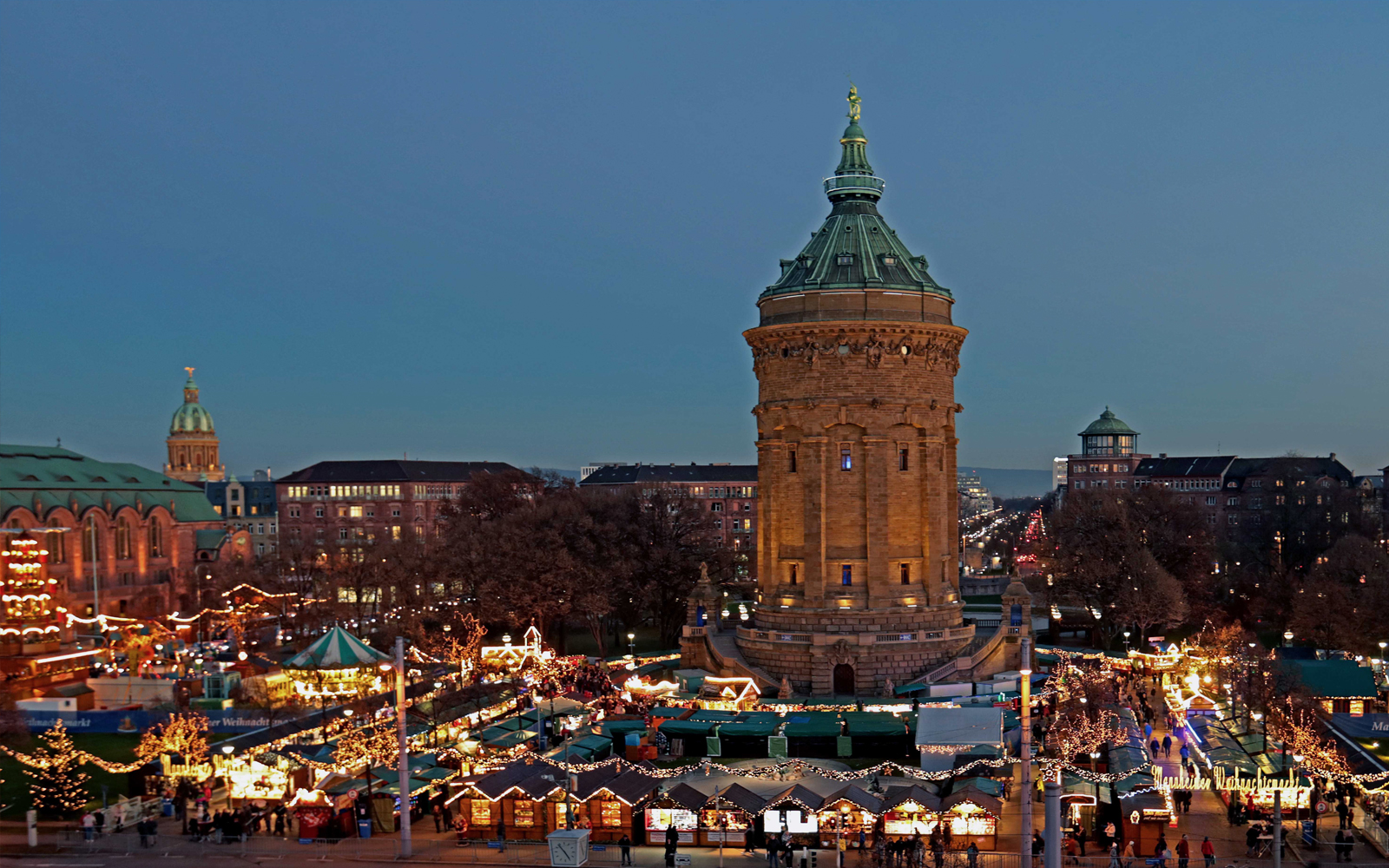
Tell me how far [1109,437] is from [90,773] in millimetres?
143588

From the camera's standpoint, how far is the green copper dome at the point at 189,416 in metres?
190

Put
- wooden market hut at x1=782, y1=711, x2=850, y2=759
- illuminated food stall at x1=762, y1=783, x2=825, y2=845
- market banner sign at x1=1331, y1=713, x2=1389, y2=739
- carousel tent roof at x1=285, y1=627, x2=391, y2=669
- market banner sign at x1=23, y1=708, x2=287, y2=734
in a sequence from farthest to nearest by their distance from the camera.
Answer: market banner sign at x1=23, y1=708, x2=287, y2=734 < carousel tent roof at x1=285, y1=627, x2=391, y2=669 < market banner sign at x1=1331, y1=713, x2=1389, y2=739 < wooden market hut at x1=782, y1=711, x2=850, y2=759 < illuminated food stall at x1=762, y1=783, x2=825, y2=845

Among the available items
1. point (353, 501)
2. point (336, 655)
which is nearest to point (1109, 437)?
point (353, 501)

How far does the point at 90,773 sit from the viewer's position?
48.1m

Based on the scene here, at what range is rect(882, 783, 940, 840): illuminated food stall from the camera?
1430 inches

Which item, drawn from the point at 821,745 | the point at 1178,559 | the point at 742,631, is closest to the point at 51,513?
the point at 742,631

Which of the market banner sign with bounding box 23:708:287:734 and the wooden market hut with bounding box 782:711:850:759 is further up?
the wooden market hut with bounding box 782:711:850:759

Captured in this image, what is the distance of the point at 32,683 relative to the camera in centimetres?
6259

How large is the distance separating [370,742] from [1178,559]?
222 ft

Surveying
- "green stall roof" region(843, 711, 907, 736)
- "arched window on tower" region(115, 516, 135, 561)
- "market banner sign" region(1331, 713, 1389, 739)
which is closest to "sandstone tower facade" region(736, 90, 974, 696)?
"green stall roof" region(843, 711, 907, 736)

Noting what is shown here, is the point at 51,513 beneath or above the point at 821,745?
above

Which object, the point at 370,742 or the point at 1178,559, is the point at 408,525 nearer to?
the point at 1178,559

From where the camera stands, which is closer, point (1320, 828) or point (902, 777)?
point (1320, 828)

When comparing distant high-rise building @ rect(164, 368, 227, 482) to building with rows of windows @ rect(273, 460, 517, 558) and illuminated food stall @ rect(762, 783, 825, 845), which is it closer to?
building with rows of windows @ rect(273, 460, 517, 558)
